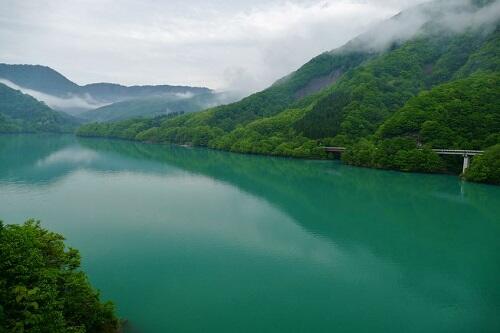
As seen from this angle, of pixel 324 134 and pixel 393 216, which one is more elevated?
pixel 324 134

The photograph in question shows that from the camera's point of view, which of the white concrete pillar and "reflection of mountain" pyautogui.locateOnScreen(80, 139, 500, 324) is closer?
"reflection of mountain" pyautogui.locateOnScreen(80, 139, 500, 324)

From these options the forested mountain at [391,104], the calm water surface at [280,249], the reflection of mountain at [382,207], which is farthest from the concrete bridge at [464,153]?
the calm water surface at [280,249]

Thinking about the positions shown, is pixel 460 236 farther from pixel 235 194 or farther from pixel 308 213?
pixel 235 194

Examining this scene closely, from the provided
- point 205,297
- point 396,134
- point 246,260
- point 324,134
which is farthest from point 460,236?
point 324,134

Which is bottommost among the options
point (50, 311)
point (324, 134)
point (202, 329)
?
point (202, 329)

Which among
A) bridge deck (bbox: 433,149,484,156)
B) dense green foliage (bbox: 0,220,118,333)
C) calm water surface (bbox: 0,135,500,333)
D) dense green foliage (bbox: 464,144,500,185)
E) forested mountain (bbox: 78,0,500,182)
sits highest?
forested mountain (bbox: 78,0,500,182)

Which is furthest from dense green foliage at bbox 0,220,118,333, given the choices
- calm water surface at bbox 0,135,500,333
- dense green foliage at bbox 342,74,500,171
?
dense green foliage at bbox 342,74,500,171

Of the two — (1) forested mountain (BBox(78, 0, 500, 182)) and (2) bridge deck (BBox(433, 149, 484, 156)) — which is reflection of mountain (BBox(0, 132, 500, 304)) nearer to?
(2) bridge deck (BBox(433, 149, 484, 156))
